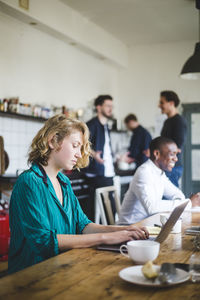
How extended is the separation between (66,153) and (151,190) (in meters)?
1.11

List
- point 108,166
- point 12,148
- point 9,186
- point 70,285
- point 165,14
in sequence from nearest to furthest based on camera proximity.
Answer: point 70,285 < point 9,186 < point 12,148 < point 108,166 < point 165,14

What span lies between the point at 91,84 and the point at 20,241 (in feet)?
15.4

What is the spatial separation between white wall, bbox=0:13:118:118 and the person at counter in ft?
8.49

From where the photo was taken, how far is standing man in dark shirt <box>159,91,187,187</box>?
13.2 feet

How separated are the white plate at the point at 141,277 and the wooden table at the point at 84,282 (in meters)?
0.02

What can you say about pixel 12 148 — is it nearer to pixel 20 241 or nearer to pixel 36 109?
pixel 36 109

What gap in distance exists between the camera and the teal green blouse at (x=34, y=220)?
5.12 ft

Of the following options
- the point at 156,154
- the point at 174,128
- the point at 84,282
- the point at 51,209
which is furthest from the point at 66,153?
the point at 174,128

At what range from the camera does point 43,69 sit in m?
4.96

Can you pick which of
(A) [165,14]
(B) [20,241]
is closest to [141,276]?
(B) [20,241]

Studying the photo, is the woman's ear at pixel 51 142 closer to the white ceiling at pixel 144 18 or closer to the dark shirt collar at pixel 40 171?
the dark shirt collar at pixel 40 171

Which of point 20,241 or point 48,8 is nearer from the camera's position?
point 20,241

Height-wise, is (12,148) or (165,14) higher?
(165,14)

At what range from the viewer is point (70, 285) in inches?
42.6
